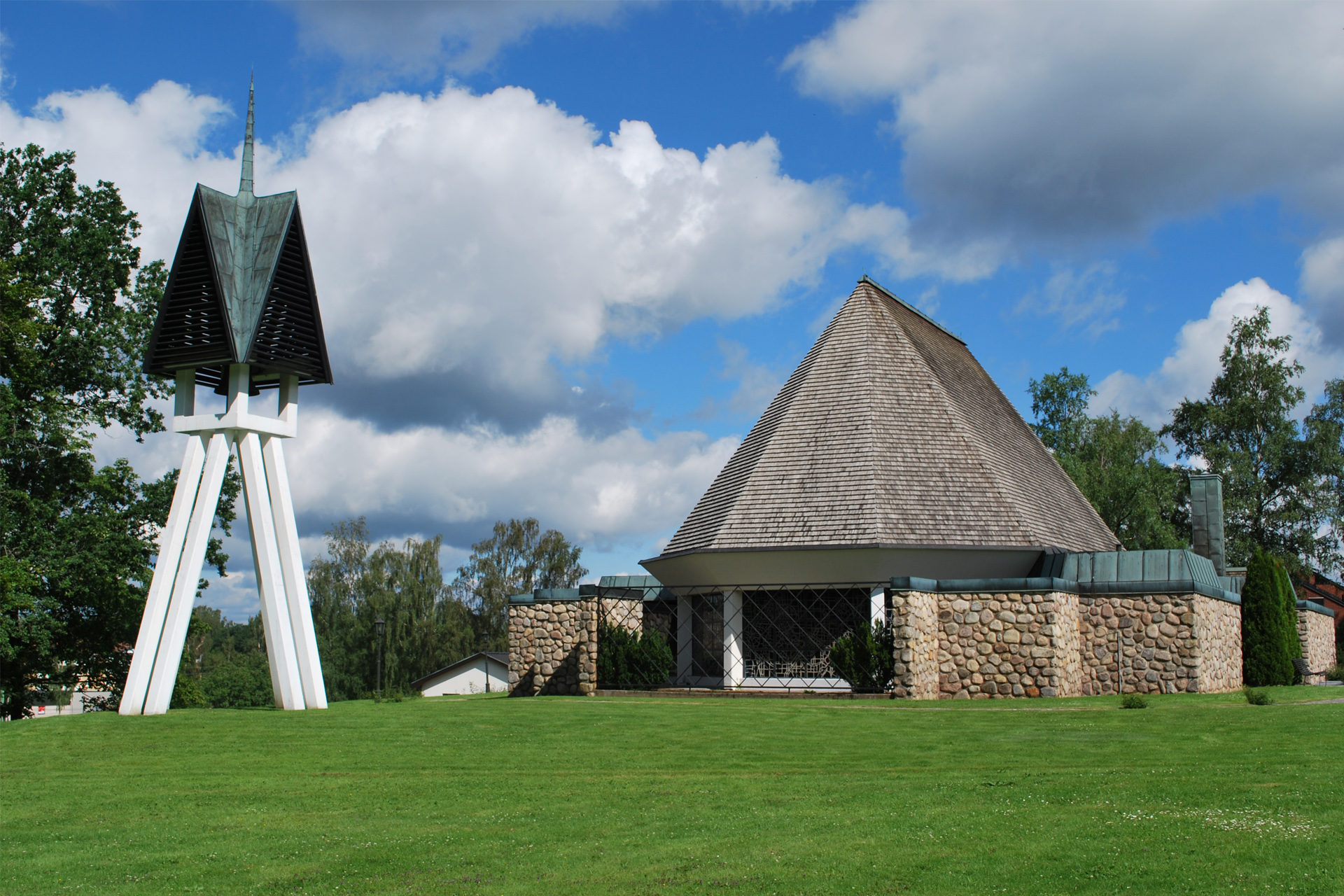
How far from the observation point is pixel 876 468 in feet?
77.5

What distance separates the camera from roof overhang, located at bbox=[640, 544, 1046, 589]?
2211cm

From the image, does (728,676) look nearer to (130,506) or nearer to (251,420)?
Answer: (251,420)

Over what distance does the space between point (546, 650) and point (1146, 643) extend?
511 inches

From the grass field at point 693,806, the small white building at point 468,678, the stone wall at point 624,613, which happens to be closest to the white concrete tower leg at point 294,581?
the grass field at point 693,806

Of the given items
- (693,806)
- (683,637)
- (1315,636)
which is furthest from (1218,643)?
(693,806)

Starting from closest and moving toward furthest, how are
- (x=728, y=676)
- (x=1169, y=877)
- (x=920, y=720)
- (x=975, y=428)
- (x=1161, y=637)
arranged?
(x=1169, y=877) < (x=920, y=720) < (x=1161, y=637) < (x=728, y=676) < (x=975, y=428)

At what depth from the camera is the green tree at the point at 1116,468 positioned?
41125 millimetres

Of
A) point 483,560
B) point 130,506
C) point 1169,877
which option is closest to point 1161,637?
point 1169,877

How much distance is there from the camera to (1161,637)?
2036cm

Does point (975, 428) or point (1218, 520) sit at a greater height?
point (975, 428)

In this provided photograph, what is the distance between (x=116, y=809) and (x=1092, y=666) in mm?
17411

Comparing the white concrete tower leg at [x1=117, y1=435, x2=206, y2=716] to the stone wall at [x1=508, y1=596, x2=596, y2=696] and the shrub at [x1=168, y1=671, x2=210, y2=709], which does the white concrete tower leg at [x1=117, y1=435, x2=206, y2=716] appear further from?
the shrub at [x1=168, y1=671, x2=210, y2=709]

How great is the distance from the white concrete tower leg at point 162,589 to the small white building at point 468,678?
29.6 m

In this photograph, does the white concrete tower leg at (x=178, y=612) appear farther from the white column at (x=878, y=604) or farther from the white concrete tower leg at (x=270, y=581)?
the white column at (x=878, y=604)
